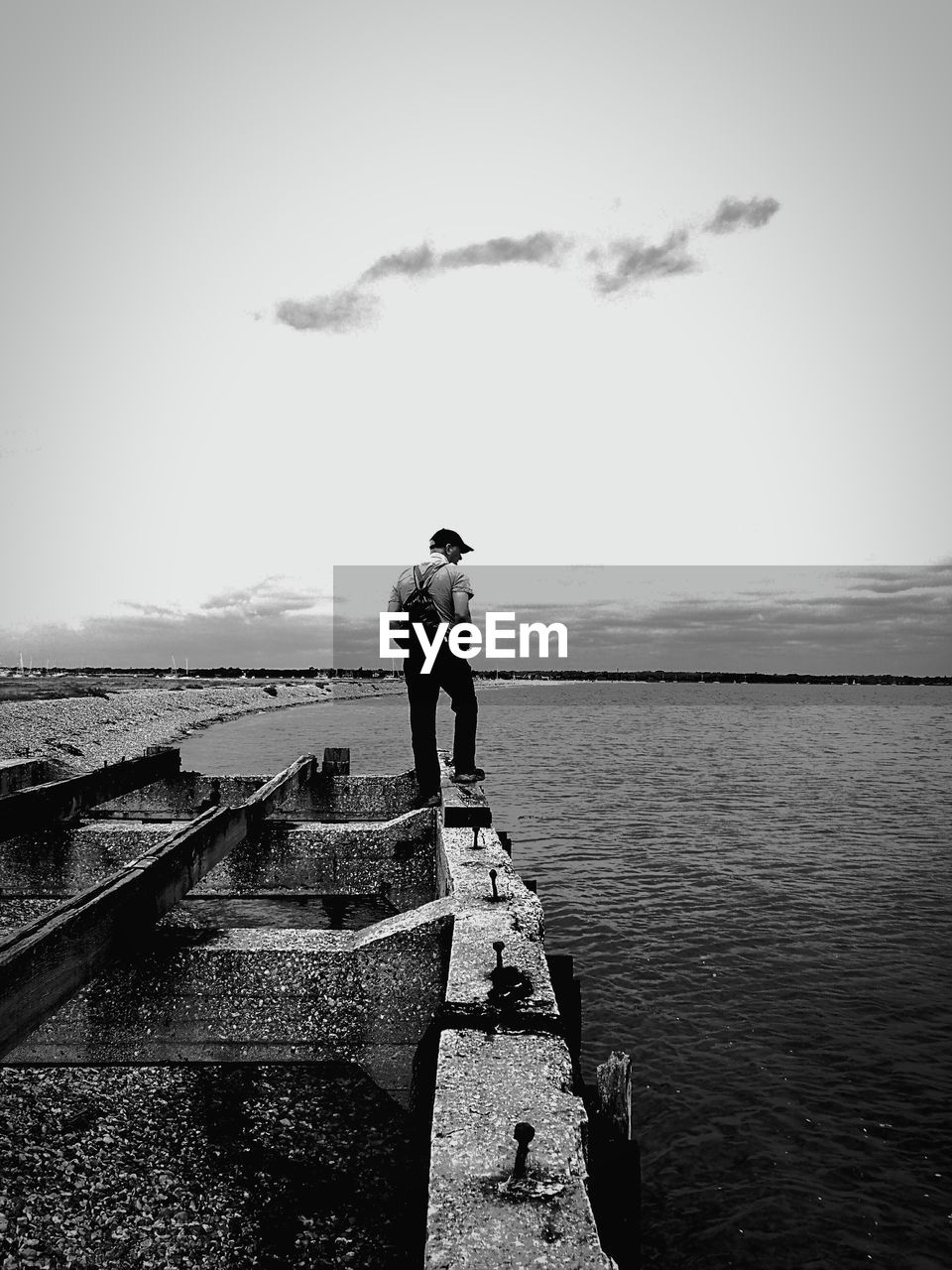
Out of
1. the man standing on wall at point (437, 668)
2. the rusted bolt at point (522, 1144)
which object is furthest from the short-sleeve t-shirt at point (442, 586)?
the rusted bolt at point (522, 1144)

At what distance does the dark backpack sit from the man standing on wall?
1 cm

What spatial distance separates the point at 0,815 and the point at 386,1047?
11.2 ft

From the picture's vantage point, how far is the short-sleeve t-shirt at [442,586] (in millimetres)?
7258

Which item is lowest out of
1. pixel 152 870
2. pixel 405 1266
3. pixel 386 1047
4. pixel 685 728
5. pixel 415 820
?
pixel 685 728

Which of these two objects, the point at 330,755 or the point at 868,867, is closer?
the point at 330,755

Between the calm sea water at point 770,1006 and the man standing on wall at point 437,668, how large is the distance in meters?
2.77

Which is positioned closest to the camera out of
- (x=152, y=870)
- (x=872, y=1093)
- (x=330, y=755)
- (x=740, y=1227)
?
(x=152, y=870)

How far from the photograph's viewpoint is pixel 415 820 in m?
7.30

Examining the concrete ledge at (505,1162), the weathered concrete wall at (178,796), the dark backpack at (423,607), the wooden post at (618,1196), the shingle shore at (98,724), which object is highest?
the dark backpack at (423,607)

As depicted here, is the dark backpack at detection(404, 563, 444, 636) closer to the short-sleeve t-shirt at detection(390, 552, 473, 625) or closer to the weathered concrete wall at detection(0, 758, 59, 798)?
the short-sleeve t-shirt at detection(390, 552, 473, 625)

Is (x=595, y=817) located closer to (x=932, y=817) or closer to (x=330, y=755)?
(x=932, y=817)

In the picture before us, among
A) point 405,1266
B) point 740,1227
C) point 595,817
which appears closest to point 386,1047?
point 405,1266

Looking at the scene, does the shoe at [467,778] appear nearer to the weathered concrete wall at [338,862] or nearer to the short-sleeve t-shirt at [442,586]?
the weathered concrete wall at [338,862]

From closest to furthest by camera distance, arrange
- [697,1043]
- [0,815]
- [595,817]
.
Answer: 1. [0,815]
2. [697,1043]
3. [595,817]
